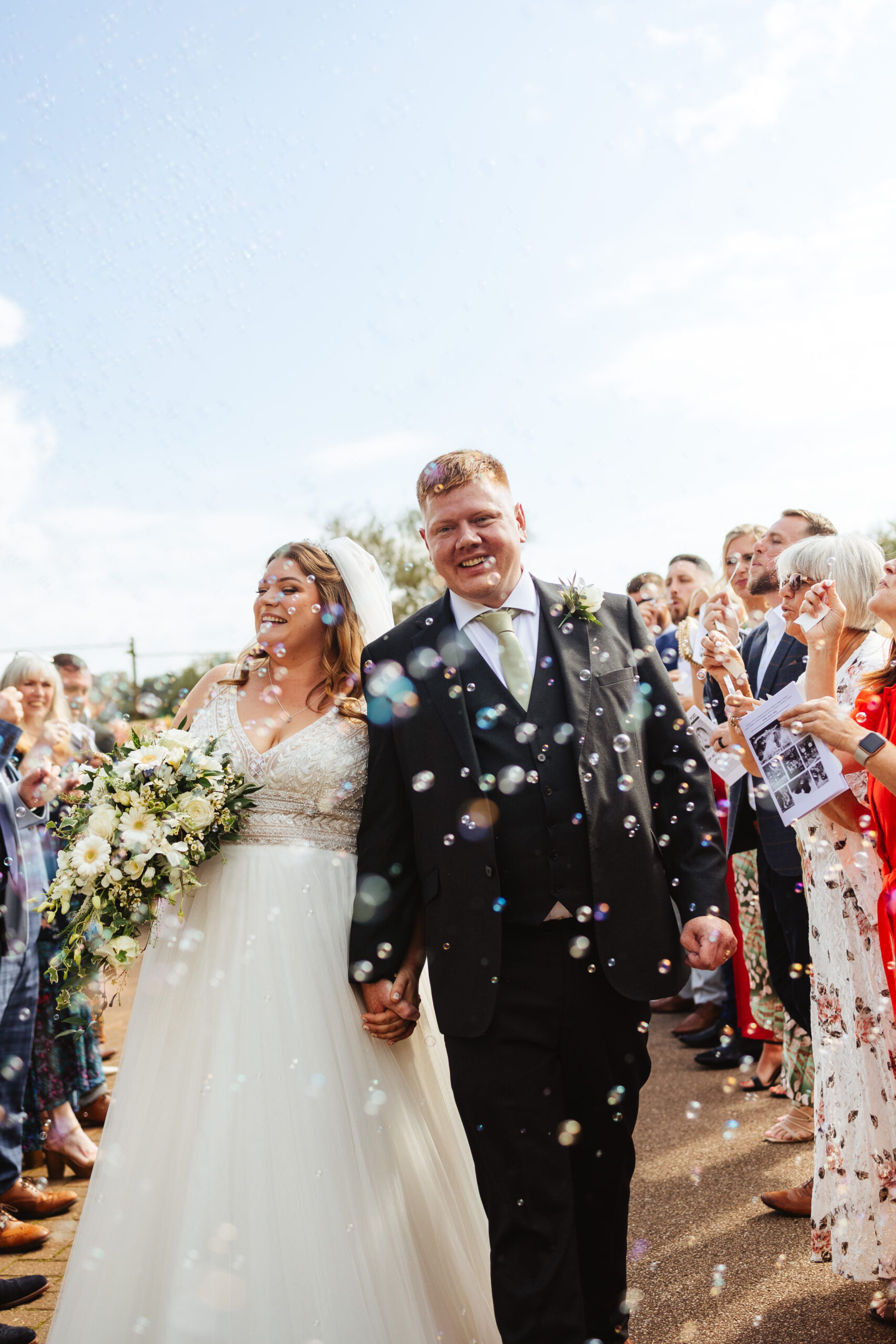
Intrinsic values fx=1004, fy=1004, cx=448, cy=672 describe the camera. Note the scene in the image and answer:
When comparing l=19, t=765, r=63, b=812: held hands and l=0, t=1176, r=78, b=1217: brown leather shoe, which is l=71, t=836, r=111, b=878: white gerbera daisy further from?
l=0, t=1176, r=78, b=1217: brown leather shoe

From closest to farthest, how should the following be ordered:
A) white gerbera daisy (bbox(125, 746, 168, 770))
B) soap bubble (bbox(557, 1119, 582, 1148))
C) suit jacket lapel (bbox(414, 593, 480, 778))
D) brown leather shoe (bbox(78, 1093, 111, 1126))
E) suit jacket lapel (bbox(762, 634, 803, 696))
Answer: soap bubble (bbox(557, 1119, 582, 1148))
suit jacket lapel (bbox(414, 593, 480, 778))
white gerbera daisy (bbox(125, 746, 168, 770))
suit jacket lapel (bbox(762, 634, 803, 696))
brown leather shoe (bbox(78, 1093, 111, 1126))

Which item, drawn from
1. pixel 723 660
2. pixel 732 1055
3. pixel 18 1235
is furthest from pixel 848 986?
pixel 18 1235

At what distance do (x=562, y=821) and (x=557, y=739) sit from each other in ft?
0.76

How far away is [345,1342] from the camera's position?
9.22ft

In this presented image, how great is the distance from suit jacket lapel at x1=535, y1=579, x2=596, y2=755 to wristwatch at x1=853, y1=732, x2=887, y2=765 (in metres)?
0.83

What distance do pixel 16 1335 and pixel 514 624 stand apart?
2.94 m

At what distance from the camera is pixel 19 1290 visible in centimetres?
377

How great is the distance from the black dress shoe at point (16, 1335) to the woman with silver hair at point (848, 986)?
2.66 m

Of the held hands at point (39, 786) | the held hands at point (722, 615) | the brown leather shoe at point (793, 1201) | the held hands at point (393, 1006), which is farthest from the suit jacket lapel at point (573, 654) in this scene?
the held hands at point (39, 786)

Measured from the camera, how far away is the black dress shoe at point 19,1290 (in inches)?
147

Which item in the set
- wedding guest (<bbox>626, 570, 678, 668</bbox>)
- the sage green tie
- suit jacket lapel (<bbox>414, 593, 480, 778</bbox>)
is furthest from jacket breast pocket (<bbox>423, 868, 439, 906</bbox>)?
wedding guest (<bbox>626, 570, 678, 668</bbox>)

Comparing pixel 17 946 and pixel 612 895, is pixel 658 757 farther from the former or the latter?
pixel 17 946

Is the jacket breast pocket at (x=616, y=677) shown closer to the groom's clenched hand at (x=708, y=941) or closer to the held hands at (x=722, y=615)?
the groom's clenched hand at (x=708, y=941)

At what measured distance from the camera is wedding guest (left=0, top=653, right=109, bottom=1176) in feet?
16.9
